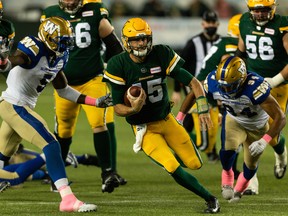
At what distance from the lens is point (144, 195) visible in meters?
8.74

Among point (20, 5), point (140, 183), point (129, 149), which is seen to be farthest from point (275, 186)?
point (20, 5)

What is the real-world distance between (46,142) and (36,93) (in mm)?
498

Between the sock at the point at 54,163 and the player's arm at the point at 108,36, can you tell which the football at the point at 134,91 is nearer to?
the sock at the point at 54,163

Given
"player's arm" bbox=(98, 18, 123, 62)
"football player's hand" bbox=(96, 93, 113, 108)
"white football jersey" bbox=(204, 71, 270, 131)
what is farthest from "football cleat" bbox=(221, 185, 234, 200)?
"player's arm" bbox=(98, 18, 123, 62)

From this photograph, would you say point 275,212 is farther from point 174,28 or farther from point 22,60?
point 174,28

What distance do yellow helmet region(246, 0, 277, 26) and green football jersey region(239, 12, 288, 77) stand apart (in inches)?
2.7

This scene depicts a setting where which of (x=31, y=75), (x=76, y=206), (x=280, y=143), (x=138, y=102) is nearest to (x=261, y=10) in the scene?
(x=280, y=143)

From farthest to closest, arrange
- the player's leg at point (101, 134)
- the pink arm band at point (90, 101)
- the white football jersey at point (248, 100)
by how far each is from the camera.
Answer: the player's leg at point (101, 134) < the pink arm band at point (90, 101) < the white football jersey at point (248, 100)

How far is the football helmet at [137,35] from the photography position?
307 inches

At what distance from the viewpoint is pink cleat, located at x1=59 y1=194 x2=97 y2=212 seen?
7.53 meters

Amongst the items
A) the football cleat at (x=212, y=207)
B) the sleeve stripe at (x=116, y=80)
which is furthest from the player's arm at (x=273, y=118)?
the sleeve stripe at (x=116, y=80)

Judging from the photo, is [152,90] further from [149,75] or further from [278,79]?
[278,79]

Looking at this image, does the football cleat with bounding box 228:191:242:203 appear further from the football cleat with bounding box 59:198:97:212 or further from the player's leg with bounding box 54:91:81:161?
the player's leg with bounding box 54:91:81:161

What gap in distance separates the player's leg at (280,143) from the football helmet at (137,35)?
2047mm
